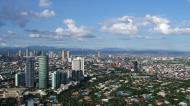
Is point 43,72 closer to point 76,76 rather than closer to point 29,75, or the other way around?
point 29,75

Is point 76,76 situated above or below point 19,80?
above

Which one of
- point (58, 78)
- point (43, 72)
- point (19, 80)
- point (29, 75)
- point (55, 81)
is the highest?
point (43, 72)

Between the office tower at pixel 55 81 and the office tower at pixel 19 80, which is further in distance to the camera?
the office tower at pixel 19 80

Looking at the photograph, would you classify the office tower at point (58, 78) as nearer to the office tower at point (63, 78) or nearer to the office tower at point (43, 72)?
the office tower at point (63, 78)

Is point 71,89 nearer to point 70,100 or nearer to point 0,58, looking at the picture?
point 70,100

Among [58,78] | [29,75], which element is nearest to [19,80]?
[29,75]

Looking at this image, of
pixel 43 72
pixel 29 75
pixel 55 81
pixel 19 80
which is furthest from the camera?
pixel 19 80

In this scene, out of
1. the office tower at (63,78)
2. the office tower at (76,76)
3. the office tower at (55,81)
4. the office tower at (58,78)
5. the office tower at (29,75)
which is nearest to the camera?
the office tower at (55,81)

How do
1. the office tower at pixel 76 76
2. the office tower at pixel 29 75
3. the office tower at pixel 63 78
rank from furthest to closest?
1. the office tower at pixel 76 76
2. the office tower at pixel 63 78
3. the office tower at pixel 29 75

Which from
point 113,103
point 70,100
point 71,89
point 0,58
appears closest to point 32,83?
point 71,89

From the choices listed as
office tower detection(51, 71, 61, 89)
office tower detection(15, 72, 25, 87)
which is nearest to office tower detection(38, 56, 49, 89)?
office tower detection(51, 71, 61, 89)

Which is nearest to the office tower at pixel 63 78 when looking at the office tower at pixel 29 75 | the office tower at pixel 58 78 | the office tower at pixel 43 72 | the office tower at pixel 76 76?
the office tower at pixel 58 78
